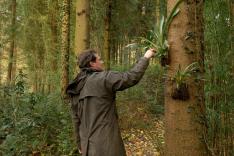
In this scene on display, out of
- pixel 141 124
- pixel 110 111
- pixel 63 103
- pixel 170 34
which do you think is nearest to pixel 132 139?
pixel 141 124

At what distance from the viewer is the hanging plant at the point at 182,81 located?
3.94 metres

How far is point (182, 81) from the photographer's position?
395cm

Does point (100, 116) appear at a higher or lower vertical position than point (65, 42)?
lower

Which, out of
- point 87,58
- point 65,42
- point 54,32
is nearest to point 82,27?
point 65,42

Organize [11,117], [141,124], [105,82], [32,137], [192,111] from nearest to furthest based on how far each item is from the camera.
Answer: [192,111]
[105,82]
[32,137]
[11,117]
[141,124]

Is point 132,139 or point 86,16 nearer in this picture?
point 86,16

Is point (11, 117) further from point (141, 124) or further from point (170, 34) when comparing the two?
point (170, 34)

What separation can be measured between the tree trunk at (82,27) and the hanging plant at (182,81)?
4.49 metres

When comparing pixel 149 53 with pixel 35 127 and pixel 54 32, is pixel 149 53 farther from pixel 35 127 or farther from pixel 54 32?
pixel 54 32

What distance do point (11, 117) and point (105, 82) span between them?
5227mm

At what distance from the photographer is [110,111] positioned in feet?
14.7

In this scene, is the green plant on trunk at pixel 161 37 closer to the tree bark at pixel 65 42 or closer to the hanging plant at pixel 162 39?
the hanging plant at pixel 162 39

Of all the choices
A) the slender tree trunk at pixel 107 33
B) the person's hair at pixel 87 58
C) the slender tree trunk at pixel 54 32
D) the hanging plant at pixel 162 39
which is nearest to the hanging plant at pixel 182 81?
the hanging plant at pixel 162 39

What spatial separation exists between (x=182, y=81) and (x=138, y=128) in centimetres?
651
